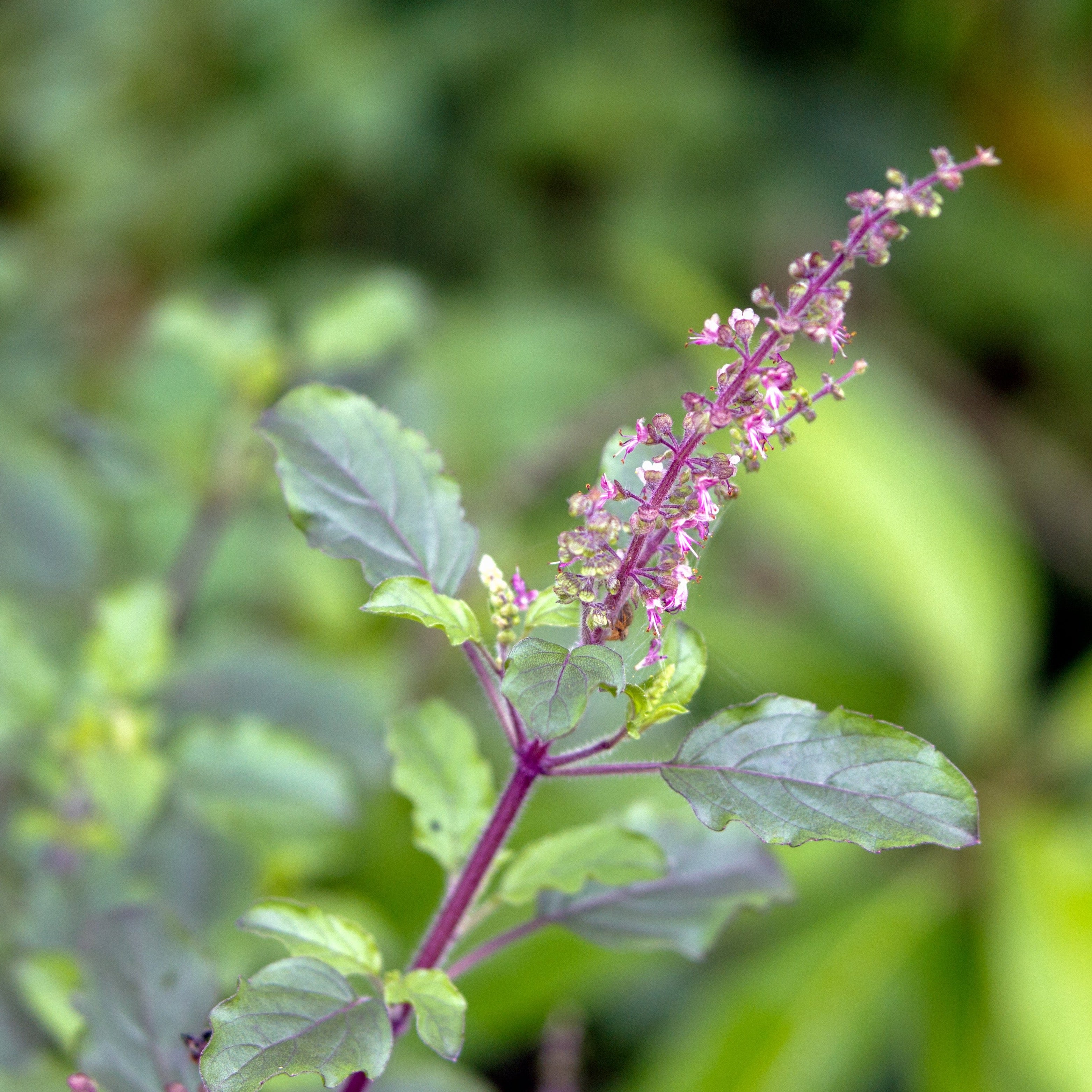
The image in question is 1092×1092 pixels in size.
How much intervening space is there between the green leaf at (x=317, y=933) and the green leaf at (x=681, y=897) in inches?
4.9

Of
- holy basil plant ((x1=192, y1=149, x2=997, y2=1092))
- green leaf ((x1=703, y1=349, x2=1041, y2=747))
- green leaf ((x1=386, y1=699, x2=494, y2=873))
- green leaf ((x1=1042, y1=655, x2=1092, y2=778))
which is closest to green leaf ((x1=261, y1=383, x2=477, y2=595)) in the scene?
holy basil plant ((x1=192, y1=149, x2=997, y2=1092))

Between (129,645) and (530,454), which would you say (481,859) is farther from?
(530,454)

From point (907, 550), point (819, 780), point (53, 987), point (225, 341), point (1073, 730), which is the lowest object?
point (53, 987)

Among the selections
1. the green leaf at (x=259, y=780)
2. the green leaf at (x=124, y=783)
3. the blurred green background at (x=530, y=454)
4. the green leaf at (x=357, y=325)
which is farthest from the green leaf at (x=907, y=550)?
the green leaf at (x=124, y=783)

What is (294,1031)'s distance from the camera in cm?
50

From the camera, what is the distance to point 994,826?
188 centimetres

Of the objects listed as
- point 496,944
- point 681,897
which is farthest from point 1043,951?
point 496,944

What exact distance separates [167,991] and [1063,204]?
308 cm

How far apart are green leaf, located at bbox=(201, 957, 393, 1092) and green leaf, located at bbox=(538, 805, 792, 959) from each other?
0.16 metres

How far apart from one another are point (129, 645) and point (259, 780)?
0.16 m

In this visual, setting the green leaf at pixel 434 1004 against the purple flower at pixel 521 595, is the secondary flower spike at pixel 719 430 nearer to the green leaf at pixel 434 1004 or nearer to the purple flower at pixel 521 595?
the purple flower at pixel 521 595

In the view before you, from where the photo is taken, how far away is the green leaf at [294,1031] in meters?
0.48

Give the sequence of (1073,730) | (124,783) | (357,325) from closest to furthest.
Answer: (124,783), (357,325), (1073,730)

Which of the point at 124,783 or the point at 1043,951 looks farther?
the point at 1043,951
